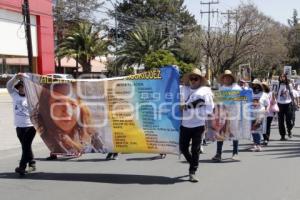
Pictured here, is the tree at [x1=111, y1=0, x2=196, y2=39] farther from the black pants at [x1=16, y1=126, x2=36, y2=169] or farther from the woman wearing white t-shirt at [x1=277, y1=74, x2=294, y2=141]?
the black pants at [x1=16, y1=126, x2=36, y2=169]

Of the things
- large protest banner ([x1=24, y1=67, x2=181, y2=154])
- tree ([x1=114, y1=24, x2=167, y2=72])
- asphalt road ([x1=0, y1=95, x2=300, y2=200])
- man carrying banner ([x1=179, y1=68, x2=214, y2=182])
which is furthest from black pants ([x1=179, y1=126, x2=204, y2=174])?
tree ([x1=114, y1=24, x2=167, y2=72])

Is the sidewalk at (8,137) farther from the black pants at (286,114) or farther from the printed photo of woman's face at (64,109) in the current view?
the black pants at (286,114)

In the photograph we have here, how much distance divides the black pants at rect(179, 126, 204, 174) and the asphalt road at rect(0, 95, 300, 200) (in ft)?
1.05

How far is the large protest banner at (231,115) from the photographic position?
1153 cm

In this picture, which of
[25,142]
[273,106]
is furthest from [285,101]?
[25,142]

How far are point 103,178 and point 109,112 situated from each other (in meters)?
1.13

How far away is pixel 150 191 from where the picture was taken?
26.5 feet

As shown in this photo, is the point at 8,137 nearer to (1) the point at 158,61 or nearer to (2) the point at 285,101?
(2) the point at 285,101

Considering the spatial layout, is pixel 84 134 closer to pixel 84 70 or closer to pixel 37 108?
pixel 37 108

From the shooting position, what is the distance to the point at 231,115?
11609 millimetres

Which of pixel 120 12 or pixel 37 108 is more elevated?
pixel 120 12

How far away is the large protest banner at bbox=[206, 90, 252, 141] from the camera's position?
37.8ft

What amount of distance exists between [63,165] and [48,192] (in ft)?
8.54

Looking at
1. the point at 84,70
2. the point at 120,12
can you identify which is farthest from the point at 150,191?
the point at 120,12
